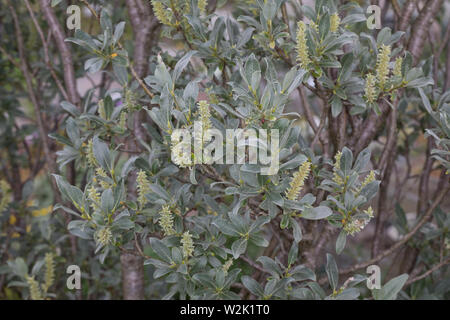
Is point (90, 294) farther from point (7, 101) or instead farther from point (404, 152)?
point (404, 152)

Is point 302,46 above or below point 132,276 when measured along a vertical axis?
above

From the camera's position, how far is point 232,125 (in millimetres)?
931

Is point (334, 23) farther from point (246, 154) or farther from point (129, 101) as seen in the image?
point (129, 101)

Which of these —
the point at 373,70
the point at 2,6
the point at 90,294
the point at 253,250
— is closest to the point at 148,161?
the point at 373,70

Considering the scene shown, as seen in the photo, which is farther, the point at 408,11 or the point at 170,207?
the point at 408,11

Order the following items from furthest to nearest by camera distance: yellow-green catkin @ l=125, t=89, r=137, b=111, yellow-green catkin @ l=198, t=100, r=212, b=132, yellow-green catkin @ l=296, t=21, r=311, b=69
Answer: yellow-green catkin @ l=125, t=89, r=137, b=111 < yellow-green catkin @ l=296, t=21, r=311, b=69 < yellow-green catkin @ l=198, t=100, r=212, b=132

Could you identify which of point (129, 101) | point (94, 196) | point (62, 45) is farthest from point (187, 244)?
point (62, 45)

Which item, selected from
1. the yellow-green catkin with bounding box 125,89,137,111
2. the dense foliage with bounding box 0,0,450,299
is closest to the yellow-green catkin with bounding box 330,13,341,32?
the dense foliage with bounding box 0,0,450,299

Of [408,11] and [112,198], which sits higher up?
[408,11]

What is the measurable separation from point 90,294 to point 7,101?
77 cm

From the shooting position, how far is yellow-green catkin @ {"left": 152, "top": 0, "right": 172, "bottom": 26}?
983mm

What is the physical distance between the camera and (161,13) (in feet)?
3.27

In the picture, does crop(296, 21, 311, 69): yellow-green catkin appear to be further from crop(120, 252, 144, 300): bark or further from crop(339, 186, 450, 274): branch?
crop(120, 252, 144, 300): bark
